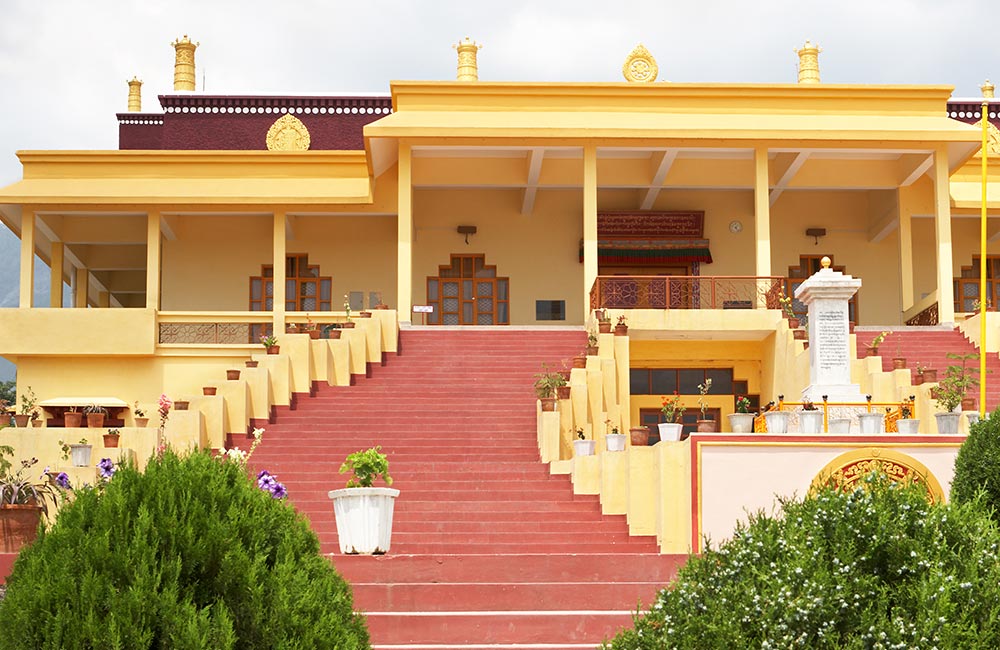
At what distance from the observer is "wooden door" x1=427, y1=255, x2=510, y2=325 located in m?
25.5

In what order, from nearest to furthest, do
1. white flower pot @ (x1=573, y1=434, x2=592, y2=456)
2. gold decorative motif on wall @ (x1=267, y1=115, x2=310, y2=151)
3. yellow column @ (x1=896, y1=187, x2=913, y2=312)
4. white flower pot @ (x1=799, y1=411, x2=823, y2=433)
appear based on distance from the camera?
white flower pot @ (x1=799, y1=411, x2=823, y2=433) < white flower pot @ (x1=573, y1=434, x2=592, y2=456) < yellow column @ (x1=896, y1=187, x2=913, y2=312) < gold decorative motif on wall @ (x1=267, y1=115, x2=310, y2=151)

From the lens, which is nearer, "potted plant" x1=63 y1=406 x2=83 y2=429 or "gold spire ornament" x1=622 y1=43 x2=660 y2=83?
"potted plant" x1=63 y1=406 x2=83 y2=429

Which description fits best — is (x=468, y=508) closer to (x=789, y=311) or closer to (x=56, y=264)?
(x=789, y=311)

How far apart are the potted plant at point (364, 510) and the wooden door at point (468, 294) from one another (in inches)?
545

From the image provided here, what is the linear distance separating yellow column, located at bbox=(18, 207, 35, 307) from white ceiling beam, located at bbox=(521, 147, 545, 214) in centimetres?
822

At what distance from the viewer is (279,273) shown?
76.7 feet

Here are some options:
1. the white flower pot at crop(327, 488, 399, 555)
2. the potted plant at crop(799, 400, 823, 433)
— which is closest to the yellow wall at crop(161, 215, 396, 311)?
the potted plant at crop(799, 400, 823, 433)

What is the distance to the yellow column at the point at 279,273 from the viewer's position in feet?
75.7

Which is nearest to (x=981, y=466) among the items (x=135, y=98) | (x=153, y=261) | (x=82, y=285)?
(x=153, y=261)

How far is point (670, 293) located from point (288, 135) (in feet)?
31.6

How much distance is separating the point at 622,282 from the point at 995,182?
7.62 metres

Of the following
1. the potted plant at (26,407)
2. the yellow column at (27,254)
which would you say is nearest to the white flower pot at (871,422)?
the potted plant at (26,407)

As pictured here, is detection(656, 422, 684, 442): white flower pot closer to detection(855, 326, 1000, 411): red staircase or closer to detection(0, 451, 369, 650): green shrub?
detection(855, 326, 1000, 411): red staircase

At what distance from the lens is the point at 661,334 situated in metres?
20.5
